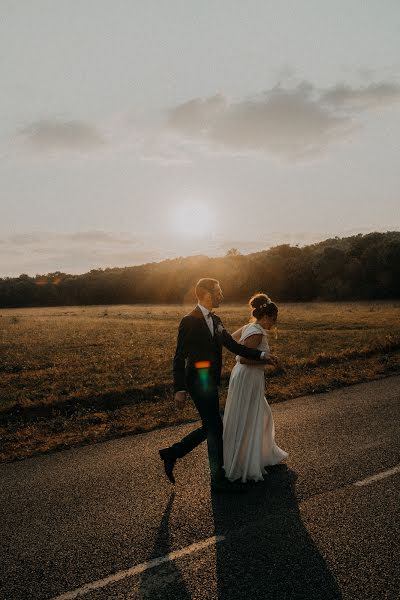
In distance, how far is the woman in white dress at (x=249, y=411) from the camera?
6102 millimetres

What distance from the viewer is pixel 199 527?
4.92m

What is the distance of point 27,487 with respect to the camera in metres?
6.20

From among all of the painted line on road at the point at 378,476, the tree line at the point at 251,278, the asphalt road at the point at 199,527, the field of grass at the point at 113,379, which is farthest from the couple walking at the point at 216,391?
the tree line at the point at 251,278

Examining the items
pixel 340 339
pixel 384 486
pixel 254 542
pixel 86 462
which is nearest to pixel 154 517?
pixel 254 542

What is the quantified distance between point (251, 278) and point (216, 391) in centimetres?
6191

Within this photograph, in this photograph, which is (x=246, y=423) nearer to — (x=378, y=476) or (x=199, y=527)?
(x=199, y=527)

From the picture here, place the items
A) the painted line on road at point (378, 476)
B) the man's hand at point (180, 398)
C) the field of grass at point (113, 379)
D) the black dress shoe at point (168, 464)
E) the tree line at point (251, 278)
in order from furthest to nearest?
the tree line at point (251, 278) < the field of grass at point (113, 379) < the black dress shoe at point (168, 464) < the painted line on road at point (378, 476) < the man's hand at point (180, 398)

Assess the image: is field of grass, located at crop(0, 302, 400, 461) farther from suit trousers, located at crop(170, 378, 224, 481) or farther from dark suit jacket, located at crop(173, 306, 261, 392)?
dark suit jacket, located at crop(173, 306, 261, 392)

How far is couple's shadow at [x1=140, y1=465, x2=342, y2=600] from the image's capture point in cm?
387

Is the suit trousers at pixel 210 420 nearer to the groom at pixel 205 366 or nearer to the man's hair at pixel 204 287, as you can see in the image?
the groom at pixel 205 366

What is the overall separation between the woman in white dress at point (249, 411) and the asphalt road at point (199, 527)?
0.32 metres

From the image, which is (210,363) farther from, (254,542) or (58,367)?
(58,367)

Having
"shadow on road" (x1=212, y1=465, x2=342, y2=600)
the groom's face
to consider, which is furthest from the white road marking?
the groom's face

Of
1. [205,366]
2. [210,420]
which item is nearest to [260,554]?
[210,420]
